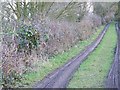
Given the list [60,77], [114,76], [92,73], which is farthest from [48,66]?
[114,76]

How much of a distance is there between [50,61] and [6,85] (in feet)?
10.5

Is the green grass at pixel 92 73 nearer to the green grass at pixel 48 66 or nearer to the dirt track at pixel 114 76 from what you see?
the dirt track at pixel 114 76

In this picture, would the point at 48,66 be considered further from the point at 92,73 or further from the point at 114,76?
the point at 114,76

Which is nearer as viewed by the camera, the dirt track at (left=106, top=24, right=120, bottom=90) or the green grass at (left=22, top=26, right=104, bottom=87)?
the dirt track at (left=106, top=24, right=120, bottom=90)

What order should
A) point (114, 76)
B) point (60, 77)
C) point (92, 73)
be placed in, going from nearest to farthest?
point (114, 76), point (60, 77), point (92, 73)

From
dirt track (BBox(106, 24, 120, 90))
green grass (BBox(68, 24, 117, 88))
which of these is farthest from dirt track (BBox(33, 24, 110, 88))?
dirt track (BBox(106, 24, 120, 90))

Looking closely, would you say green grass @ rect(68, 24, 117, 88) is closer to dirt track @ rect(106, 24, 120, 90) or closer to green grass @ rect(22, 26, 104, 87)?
dirt track @ rect(106, 24, 120, 90)

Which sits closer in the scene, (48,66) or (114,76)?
(114,76)

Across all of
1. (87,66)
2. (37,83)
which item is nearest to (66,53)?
(87,66)

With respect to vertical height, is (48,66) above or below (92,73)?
above

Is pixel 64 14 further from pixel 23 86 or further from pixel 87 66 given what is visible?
pixel 23 86

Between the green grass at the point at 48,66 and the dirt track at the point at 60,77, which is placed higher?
the green grass at the point at 48,66

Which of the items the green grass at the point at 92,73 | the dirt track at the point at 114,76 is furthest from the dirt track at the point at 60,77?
the dirt track at the point at 114,76

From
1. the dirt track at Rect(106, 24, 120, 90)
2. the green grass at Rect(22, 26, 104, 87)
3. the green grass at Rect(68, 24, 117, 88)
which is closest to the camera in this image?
the dirt track at Rect(106, 24, 120, 90)
